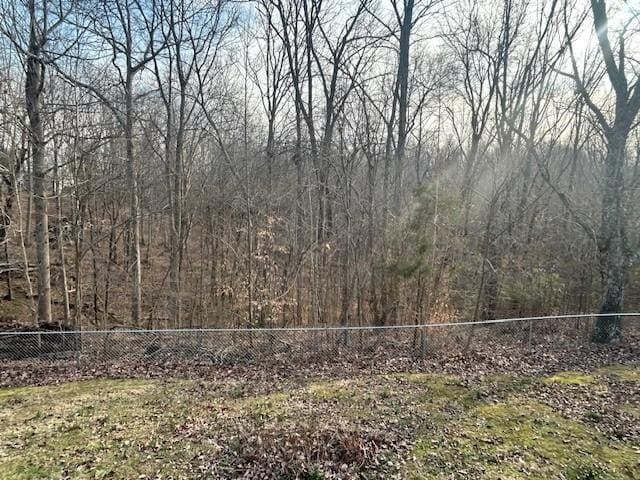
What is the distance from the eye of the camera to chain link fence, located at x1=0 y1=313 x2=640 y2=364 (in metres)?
6.84

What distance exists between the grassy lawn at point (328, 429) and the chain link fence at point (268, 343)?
131 cm

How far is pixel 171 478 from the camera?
130 inches

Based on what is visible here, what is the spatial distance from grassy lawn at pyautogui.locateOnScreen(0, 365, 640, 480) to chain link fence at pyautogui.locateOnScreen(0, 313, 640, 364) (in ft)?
4.29

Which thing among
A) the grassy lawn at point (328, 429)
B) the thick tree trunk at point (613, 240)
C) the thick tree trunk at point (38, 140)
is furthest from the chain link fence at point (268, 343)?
the thick tree trunk at point (38, 140)

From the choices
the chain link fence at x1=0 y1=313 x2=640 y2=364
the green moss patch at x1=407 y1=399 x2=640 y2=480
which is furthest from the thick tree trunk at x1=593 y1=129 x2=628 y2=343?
the green moss patch at x1=407 y1=399 x2=640 y2=480

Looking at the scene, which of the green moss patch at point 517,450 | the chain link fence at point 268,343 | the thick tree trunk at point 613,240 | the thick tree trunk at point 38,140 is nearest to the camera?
the green moss patch at point 517,450

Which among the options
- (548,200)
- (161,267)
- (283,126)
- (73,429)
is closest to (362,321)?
(73,429)

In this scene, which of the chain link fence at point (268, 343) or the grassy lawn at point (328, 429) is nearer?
the grassy lawn at point (328, 429)

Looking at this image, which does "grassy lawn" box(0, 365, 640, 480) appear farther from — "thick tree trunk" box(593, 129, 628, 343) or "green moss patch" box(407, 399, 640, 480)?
"thick tree trunk" box(593, 129, 628, 343)

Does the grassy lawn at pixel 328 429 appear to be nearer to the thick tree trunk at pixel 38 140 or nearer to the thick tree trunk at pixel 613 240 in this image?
the thick tree trunk at pixel 613 240

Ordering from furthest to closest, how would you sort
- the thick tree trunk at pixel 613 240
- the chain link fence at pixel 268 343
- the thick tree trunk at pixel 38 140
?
the thick tree trunk at pixel 38 140 < the thick tree trunk at pixel 613 240 < the chain link fence at pixel 268 343

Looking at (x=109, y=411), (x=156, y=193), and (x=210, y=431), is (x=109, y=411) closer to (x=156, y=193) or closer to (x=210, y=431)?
(x=210, y=431)

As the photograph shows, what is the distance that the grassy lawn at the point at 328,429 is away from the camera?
134 inches

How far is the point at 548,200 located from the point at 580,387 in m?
9.45
